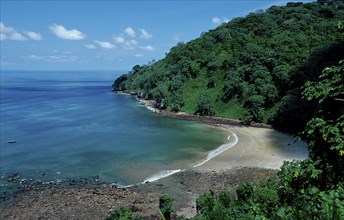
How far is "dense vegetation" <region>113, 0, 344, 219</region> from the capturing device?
1023 cm

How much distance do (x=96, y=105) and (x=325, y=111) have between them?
108665 mm

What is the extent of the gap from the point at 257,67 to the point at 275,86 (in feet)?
24.8

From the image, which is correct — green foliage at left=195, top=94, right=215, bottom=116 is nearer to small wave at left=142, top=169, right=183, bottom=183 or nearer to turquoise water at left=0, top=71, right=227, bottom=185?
turquoise water at left=0, top=71, right=227, bottom=185

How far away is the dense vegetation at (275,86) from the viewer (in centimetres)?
1023

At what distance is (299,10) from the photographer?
426ft

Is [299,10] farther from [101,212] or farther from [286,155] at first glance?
[101,212]

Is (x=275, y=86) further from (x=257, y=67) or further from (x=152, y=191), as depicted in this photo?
(x=152, y=191)

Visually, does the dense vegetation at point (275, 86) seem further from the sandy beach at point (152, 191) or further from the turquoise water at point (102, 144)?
the turquoise water at point (102, 144)

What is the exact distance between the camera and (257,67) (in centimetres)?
8494

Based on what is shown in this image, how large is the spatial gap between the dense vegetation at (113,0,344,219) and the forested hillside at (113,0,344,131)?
0.22 meters

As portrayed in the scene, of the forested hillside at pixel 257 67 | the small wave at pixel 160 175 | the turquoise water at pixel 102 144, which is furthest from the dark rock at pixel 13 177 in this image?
the forested hillside at pixel 257 67

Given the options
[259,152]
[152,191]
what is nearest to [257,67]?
[259,152]

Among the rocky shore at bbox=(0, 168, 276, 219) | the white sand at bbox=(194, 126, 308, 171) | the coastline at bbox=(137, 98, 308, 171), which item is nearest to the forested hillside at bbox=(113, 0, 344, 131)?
the coastline at bbox=(137, 98, 308, 171)

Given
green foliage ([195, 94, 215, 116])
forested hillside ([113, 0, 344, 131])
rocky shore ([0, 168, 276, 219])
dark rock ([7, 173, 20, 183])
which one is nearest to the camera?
rocky shore ([0, 168, 276, 219])
